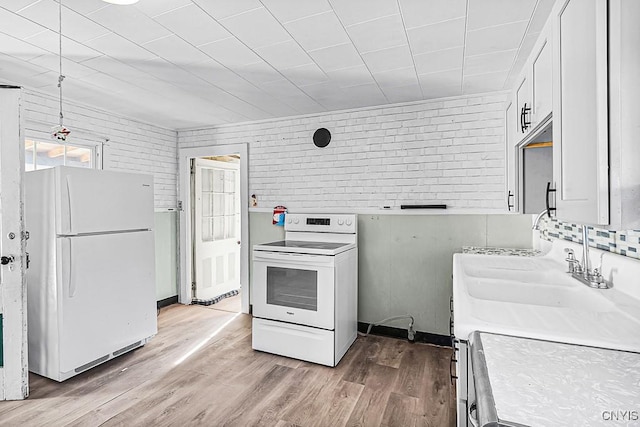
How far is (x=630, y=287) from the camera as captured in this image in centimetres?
135

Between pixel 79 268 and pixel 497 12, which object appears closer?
pixel 497 12

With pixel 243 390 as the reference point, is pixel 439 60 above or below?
above

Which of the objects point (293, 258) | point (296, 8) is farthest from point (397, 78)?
point (293, 258)

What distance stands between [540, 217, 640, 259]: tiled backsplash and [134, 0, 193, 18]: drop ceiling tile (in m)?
2.05

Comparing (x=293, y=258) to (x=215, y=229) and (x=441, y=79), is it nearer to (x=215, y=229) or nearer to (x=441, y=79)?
(x=441, y=79)

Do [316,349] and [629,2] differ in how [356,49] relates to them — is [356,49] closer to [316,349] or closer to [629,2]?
[629,2]

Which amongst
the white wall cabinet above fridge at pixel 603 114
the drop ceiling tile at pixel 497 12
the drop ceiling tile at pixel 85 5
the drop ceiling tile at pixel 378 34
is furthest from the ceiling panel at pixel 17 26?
the white wall cabinet above fridge at pixel 603 114

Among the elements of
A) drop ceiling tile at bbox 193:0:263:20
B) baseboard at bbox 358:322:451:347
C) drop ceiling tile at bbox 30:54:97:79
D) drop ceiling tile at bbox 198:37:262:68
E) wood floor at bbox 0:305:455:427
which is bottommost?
wood floor at bbox 0:305:455:427

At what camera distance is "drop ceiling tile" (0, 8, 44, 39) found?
6.12ft

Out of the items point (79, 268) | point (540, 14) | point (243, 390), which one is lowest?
point (243, 390)

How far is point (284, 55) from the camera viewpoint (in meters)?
2.36

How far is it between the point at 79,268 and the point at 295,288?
163 cm

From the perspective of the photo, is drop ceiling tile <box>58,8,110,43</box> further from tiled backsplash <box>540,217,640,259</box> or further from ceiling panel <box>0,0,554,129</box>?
tiled backsplash <box>540,217,640,259</box>

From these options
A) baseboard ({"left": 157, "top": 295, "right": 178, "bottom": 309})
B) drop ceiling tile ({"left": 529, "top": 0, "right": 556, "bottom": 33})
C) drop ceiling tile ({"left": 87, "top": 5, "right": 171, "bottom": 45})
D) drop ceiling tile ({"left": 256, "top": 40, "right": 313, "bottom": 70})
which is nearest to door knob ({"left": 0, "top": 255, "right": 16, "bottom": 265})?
drop ceiling tile ({"left": 87, "top": 5, "right": 171, "bottom": 45})
